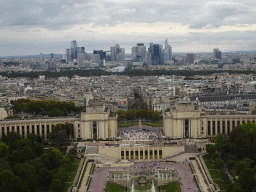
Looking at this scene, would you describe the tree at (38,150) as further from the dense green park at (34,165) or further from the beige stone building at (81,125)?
the beige stone building at (81,125)

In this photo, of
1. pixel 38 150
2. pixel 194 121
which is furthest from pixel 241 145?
pixel 38 150

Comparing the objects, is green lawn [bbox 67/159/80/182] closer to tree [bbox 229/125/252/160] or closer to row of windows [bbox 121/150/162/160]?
row of windows [bbox 121/150/162/160]

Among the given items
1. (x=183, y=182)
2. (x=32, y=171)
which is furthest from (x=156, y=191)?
(x=32, y=171)

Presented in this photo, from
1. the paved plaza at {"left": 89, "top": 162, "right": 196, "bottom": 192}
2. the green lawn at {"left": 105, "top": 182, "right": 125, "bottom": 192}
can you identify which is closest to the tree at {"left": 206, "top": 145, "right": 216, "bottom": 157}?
the paved plaza at {"left": 89, "top": 162, "right": 196, "bottom": 192}

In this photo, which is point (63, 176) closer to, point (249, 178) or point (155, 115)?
point (249, 178)

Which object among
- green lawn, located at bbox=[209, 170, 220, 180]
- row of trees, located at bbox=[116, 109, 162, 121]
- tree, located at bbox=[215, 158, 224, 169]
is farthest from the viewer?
row of trees, located at bbox=[116, 109, 162, 121]

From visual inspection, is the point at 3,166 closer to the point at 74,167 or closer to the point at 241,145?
the point at 74,167
